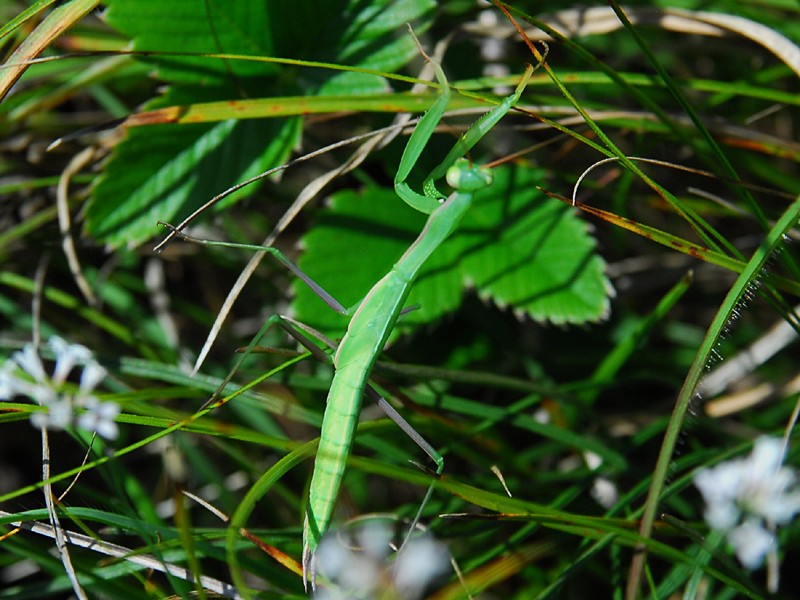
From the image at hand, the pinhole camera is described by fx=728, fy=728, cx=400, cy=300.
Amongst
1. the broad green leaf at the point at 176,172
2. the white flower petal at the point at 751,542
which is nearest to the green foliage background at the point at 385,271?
the broad green leaf at the point at 176,172

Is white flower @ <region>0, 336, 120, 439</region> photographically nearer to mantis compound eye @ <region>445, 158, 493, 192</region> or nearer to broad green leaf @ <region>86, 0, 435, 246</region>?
broad green leaf @ <region>86, 0, 435, 246</region>

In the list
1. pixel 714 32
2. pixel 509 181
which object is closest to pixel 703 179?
pixel 714 32

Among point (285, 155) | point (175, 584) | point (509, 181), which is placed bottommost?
point (175, 584)

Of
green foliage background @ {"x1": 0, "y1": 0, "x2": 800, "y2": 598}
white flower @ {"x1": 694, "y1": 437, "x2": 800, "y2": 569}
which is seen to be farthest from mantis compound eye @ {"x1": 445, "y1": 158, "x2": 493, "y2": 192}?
white flower @ {"x1": 694, "y1": 437, "x2": 800, "y2": 569}

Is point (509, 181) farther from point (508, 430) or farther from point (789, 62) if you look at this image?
point (508, 430)

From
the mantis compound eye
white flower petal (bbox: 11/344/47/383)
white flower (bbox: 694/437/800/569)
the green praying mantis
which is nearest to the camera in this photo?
the green praying mantis

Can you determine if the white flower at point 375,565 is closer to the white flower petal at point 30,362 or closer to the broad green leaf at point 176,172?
the white flower petal at point 30,362
